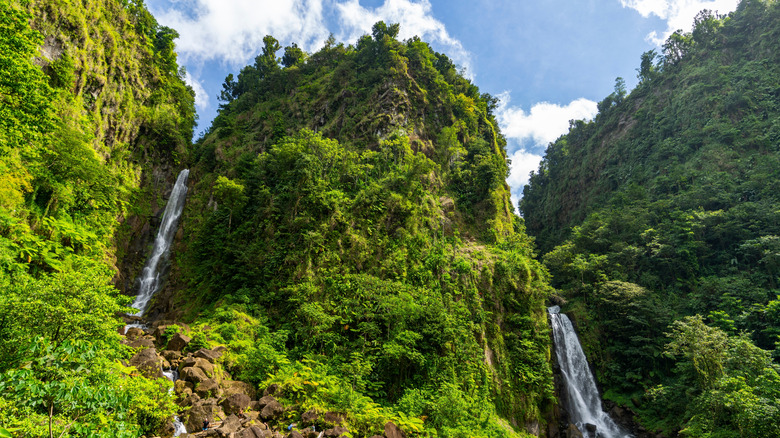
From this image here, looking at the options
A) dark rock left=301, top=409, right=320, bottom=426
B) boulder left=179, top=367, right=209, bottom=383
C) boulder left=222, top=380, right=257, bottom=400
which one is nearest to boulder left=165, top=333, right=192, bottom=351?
boulder left=179, top=367, right=209, bottom=383

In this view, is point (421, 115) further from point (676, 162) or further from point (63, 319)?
point (63, 319)

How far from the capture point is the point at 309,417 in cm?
1073

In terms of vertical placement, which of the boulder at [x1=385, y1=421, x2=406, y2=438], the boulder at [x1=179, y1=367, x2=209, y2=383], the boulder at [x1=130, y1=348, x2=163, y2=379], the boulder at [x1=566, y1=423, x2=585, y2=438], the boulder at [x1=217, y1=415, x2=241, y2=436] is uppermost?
the boulder at [x1=130, y1=348, x2=163, y2=379]

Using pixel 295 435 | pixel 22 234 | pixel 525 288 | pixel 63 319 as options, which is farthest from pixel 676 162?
pixel 22 234

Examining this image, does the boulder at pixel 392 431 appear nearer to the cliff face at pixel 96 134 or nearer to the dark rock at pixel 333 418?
the dark rock at pixel 333 418

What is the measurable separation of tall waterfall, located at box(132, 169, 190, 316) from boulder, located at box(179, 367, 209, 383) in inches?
519

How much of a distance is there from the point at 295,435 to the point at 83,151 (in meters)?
17.5

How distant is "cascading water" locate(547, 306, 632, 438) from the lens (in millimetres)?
22344

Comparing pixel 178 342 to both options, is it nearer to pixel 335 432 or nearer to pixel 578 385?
pixel 335 432

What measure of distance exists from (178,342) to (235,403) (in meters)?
4.63

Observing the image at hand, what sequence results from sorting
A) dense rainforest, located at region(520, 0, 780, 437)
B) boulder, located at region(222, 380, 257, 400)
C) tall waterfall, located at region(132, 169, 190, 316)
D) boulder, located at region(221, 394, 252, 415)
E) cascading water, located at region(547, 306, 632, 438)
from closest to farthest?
1. boulder, located at region(221, 394, 252, 415)
2. boulder, located at region(222, 380, 257, 400)
3. dense rainforest, located at region(520, 0, 780, 437)
4. cascading water, located at region(547, 306, 632, 438)
5. tall waterfall, located at region(132, 169, 190, 316)

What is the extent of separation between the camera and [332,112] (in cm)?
3625

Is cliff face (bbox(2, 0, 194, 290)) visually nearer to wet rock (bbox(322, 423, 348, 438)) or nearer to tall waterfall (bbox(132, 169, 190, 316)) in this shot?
tall waterfall (bbox(132, 169, 190, 316))

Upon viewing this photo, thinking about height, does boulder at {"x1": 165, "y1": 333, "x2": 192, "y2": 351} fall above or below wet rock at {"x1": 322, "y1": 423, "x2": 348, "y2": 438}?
above
